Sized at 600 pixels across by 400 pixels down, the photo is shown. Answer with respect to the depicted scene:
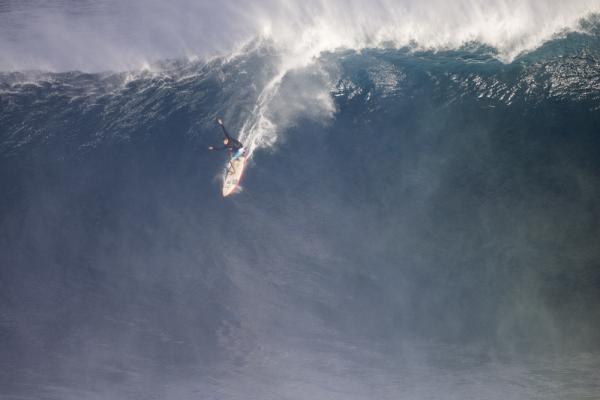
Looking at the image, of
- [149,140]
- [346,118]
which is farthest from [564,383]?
[149,140]

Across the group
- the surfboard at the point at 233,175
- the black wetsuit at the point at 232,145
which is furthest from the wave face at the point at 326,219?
the black wetsuit at the point at 232,145

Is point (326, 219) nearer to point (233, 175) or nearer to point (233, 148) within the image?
point (233, 175)

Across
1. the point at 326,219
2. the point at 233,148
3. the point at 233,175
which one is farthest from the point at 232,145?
the point at 326,219

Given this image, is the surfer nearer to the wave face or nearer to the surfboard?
the surfboard

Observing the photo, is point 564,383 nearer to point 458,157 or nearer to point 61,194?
point 458,157

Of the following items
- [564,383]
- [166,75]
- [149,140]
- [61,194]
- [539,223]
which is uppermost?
[166,75]

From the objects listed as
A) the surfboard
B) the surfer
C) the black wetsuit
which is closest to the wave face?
the surfboard
